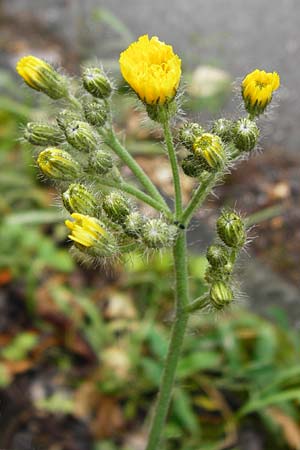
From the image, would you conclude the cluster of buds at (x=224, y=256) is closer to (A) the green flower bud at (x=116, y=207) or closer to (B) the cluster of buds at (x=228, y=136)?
(B) the cluster of buds at (x=228, y=136)

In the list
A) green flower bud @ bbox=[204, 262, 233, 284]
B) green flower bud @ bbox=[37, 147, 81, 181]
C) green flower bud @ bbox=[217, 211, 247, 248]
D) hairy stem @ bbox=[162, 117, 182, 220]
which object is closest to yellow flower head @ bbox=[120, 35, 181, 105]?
hairy stem @ bbox=[162, 117, 182, 220]

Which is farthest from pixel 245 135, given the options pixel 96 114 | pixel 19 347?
pixel 19 347

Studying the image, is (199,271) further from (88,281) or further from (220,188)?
(220,188)

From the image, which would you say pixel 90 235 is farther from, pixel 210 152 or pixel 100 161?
pixel 210 152

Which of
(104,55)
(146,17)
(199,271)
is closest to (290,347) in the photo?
(199,271)

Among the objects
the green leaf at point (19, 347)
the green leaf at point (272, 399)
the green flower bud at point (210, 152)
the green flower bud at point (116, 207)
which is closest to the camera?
the green flower bud at point (210, 152)

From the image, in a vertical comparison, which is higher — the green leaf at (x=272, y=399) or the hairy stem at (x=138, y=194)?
the hairy stem at (x=138, y=194)

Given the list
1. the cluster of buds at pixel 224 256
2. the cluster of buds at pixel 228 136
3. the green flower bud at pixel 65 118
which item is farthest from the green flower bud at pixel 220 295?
the green flower bud at pixel 65 118
